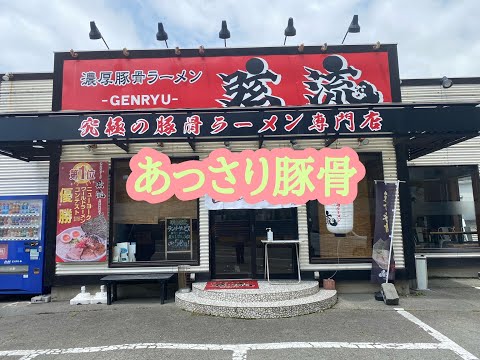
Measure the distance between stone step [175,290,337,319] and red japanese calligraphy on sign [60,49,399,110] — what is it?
4.58 m

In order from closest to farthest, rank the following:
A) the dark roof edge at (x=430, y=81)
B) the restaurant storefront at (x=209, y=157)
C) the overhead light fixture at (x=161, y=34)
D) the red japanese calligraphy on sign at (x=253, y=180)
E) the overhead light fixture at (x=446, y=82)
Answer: the red japanese calligraphy on sign at (x=253, y=180)
the restaurant storefront at (x=209, y=157)
the overhead light fixture at (x=161, y=34)
the overhead light fixture at (x=446, y=82)
the dark roof edge at (x=430, y=81)

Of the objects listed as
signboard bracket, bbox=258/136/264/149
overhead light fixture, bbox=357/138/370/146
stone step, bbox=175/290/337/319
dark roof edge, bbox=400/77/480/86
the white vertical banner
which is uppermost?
dark roof edge, bbox=400/77/480/86

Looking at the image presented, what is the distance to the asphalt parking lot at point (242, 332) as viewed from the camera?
5035 millimetres

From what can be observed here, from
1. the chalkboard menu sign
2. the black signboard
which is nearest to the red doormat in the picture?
the chalkboard menu sign

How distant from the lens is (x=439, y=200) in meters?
10.9

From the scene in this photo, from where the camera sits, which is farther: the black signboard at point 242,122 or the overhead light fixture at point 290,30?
the overhead light fixture at point 290,30

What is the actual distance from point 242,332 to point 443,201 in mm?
8370

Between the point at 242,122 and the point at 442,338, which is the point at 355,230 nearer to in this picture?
the point at 442,338

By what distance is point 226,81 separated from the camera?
8.79 metres

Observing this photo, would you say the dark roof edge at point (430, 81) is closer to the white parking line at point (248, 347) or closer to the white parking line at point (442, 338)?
the white parking line at point (442, 338)

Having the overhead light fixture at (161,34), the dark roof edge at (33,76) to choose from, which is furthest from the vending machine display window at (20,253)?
the overhead light fixture at (161,34)

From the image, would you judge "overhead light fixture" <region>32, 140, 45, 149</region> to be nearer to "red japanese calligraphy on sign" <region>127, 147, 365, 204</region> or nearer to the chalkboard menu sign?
"red japanese calligraphy on sign" <region>127, 147, 365, 204</region>

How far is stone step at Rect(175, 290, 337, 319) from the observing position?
21.4 ft

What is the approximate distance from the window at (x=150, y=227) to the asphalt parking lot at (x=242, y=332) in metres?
1.25
